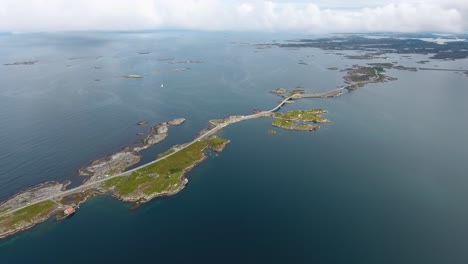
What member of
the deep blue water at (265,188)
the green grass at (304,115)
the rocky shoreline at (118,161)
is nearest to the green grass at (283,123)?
the green grass at (304,115)

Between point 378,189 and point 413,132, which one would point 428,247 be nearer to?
point 378,189

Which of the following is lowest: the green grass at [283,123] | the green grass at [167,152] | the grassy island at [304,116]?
the green grass at [167,152]

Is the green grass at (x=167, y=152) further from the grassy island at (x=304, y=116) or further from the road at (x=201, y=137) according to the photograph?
the grassy island at (x=304, y=116)

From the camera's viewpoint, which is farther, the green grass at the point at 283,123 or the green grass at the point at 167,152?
the green grass at the point at 283,123

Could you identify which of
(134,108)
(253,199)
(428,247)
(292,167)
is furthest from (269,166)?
(134,108)

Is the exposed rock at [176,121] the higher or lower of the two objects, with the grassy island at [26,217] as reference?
higher

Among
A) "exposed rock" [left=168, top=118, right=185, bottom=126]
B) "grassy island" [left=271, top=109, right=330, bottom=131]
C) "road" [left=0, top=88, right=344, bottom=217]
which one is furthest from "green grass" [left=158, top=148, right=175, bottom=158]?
"grassy island" [left=271, top=109, right=330, bottom=131]

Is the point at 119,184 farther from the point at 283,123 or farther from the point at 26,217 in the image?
the point at 283,123

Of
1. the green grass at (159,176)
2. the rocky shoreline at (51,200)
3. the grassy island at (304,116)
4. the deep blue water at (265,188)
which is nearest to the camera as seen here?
the deep blue water at (265,188)
